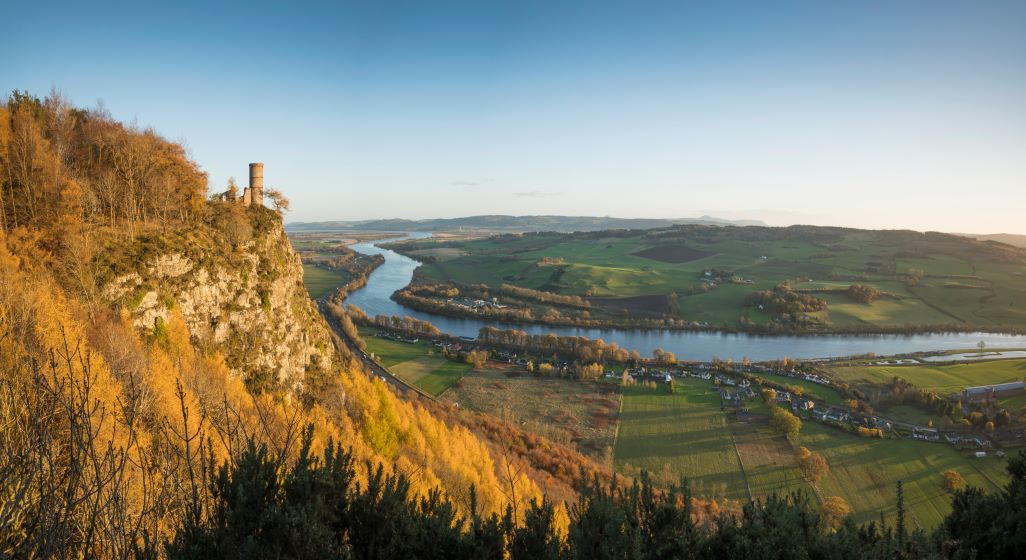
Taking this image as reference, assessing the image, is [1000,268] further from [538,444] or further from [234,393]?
[234,393]

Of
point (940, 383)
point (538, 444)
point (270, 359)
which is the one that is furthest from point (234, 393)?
point (940, 383)

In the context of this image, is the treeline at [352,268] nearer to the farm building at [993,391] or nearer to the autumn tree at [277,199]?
the autumn tree at [277,199]

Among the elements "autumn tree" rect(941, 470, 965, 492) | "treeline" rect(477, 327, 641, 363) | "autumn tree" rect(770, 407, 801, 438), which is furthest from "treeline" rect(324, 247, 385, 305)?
"autumn tree" rect(941, 470, 965, 492)

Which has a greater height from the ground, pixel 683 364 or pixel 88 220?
pixel 88 220

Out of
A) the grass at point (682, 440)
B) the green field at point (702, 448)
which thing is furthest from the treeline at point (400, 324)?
the green field at point (702, 448)

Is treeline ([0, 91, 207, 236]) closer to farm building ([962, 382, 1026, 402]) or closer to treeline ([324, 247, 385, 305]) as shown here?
treeline ([324, 247, 385, 305])

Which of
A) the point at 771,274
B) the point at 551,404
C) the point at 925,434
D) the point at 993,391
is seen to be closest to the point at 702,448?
the point at 551,404

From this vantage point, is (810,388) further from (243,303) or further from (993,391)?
(243,303)
